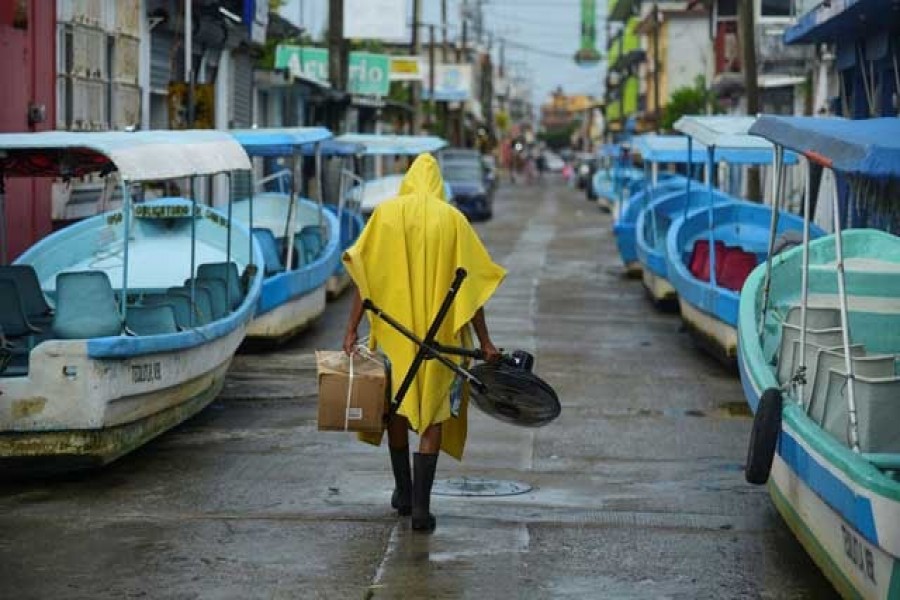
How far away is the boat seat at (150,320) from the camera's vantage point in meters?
11.9

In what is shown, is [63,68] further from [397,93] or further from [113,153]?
[397,93]

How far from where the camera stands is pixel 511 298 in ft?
76.2

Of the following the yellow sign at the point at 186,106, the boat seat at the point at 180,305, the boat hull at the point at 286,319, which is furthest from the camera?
the yellow sign at the point at 186,106

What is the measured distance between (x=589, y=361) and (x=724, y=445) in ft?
15.5

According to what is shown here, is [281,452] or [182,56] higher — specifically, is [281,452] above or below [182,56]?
below

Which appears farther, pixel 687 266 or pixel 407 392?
pixel 687 266

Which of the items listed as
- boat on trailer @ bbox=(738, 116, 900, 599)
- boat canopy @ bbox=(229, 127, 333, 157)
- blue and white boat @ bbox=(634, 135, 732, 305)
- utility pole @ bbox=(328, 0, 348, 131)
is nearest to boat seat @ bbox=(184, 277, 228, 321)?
boat canopy @ bbox=(229, 127, 333, 157)

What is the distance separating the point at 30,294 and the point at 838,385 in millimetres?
6243


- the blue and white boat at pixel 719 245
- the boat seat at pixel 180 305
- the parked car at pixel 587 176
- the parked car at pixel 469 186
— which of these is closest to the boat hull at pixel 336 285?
the blue and white boat at pixel 719 245

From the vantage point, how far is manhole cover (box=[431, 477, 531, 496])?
10164 millimetres

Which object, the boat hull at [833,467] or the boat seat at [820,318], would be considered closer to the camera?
the boat hull at [833,467]

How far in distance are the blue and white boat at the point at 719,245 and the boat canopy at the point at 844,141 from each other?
19.4 feet

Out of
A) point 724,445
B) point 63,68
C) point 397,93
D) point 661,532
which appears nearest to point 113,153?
point 661,532

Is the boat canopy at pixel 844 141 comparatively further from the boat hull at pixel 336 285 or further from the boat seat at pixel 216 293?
the boat hull at pixel 336 285
